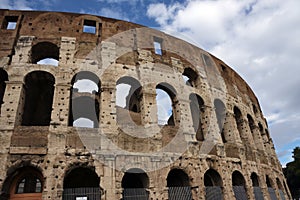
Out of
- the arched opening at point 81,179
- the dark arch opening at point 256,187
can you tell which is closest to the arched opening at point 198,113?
the dark arch opening at point 256,187

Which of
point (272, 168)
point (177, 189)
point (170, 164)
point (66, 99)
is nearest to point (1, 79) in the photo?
point (66, 99)

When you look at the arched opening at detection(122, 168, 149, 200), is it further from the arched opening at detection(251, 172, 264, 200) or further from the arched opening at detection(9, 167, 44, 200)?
the arched opening at detection(251, 172, 264, 200)

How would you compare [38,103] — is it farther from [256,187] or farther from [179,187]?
[256,187]

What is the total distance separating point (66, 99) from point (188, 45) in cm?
888

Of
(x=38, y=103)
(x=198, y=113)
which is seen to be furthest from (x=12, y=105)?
(x=198, y=113)

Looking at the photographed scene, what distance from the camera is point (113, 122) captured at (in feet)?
33.3

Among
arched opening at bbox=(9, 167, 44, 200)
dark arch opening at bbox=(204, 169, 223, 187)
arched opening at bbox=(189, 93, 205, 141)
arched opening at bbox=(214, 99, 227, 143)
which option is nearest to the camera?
arched opening at bbox=(9, 167, 44, 200)

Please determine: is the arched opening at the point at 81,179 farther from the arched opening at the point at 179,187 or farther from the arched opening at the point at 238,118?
the arched opening at the point at 238,118

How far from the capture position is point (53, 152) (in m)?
8.96

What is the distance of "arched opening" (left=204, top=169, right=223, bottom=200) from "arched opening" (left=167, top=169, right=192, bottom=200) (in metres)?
0.93

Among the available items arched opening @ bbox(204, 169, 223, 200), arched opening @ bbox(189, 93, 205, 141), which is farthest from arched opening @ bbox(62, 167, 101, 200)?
arched opening @ bbox(189, 93, 205, 141)

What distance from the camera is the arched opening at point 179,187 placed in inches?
391

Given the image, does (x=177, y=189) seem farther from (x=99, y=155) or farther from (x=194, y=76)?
(x=194, y=76)

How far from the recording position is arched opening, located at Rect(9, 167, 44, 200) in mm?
8828
